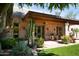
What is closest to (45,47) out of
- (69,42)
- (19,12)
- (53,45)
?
(53,45)

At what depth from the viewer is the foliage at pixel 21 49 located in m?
6.44

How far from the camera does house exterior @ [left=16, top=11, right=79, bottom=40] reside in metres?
6.54

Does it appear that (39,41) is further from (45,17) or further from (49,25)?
(45,17)

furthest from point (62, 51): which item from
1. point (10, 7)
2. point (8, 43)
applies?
point (10, 7)

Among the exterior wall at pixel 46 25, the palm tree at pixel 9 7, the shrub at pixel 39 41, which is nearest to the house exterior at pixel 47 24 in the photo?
the exterior wall at pixel 46 25

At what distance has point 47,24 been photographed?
Result: 21.7 feet

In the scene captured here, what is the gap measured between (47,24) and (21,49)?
0.90 m

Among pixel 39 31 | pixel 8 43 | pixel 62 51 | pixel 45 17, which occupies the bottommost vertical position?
pixel 62 51

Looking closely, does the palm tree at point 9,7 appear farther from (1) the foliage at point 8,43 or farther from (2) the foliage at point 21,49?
(2) the foliage at point 21,49

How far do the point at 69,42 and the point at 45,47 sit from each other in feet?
2.02

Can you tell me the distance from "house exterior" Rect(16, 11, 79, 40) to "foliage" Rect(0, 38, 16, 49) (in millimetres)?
233

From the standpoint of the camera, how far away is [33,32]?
6598 mm

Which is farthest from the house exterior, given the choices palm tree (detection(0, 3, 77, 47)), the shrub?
palm tree (detection(0, 3, 77, 47))

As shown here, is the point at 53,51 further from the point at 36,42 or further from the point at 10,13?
the point at 10,13
